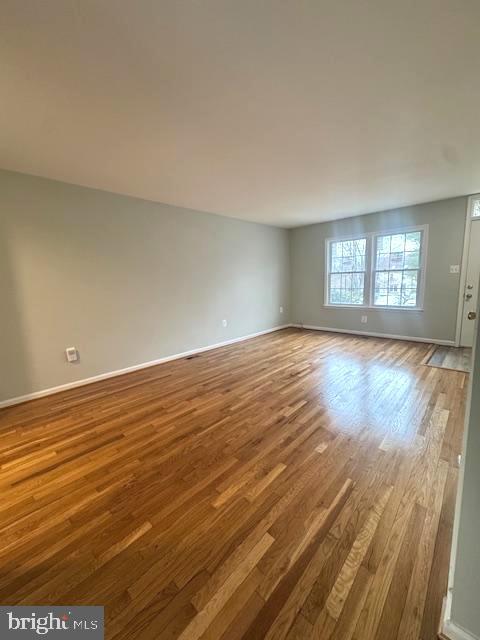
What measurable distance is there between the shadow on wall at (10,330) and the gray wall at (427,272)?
529 centimetres

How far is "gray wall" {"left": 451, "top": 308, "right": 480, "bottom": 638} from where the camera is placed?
2.60 ft

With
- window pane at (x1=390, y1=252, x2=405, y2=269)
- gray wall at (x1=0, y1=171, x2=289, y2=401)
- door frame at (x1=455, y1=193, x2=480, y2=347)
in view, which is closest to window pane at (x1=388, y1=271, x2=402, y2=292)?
window pane at (x1=390, y1=252, x2=405, y2=269)

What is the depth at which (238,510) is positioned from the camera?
1419 millimetres

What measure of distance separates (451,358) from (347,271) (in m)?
2.51

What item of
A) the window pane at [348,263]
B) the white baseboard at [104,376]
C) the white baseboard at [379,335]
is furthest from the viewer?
the window pane at [348,263]

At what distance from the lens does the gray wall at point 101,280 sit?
110 inches

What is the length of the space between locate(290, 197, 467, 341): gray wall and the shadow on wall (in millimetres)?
5289

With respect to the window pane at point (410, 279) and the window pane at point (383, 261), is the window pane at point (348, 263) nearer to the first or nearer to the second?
the window pane at point (383, 261)

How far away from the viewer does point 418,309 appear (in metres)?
4.73

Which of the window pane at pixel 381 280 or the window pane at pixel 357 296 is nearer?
the window pane at pixel 381 280

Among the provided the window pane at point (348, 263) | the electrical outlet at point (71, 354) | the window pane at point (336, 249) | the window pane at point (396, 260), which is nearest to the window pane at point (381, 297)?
the window pane at point (396, 260)

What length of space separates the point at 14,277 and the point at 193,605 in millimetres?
3225

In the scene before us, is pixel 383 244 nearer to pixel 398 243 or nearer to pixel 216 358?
pixel 398 243

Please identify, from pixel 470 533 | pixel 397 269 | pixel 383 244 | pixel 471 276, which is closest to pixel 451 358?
pixel 471 276
